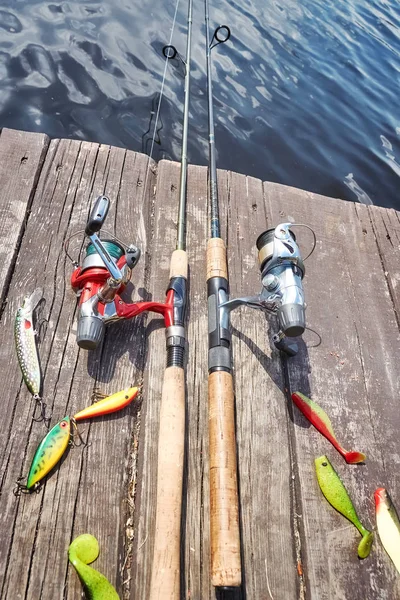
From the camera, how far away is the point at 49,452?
2.40 meters

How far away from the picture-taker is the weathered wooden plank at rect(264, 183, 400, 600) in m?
2.36

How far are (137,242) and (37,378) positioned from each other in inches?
50.7

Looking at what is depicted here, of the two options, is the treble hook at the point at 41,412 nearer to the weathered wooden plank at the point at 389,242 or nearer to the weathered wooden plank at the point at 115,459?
the weathered wooden plank at the point at 115,459

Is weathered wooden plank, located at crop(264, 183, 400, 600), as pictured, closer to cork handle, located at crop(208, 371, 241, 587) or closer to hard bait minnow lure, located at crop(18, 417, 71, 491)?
cork handle, located at crop(208, 371, 241, 587)

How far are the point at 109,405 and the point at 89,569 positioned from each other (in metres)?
0.80

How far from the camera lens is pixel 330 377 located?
119 inches

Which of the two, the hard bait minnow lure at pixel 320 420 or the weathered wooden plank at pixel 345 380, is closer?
the weathered wooden plank at pixel 345 380

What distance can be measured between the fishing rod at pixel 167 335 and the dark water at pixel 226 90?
3312 mm

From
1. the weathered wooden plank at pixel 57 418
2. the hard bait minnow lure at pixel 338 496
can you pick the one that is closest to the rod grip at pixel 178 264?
the weathered wooden plank at pixel 57 418

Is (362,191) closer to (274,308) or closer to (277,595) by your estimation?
(274,308)

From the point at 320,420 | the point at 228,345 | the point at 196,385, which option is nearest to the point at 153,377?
the point at 196,385

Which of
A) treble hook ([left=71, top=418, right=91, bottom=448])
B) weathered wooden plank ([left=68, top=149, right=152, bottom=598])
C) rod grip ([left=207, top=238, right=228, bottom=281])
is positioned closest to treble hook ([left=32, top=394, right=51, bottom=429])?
treble hook ([left=71, top=418, right=91, bottom=448])

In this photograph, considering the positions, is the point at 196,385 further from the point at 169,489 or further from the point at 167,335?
the point at 169,489

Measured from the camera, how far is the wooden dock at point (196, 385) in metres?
2.27
